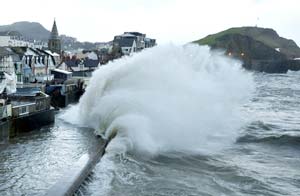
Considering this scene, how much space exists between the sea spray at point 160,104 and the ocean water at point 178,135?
49 mm

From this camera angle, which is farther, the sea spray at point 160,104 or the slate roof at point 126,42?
the slate roof at point 126,42

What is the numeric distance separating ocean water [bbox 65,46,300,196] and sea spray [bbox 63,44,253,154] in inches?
1.9

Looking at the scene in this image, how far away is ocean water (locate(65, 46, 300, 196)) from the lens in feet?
44.8

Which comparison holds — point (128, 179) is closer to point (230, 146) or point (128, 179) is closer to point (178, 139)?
point (178, 139)

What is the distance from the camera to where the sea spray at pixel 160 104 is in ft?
62.9

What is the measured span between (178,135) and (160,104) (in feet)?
7.84

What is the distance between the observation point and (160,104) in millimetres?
21703

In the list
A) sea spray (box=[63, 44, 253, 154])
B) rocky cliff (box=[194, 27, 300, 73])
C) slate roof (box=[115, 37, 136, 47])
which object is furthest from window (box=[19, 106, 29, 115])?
rocky cliff (box=[194, 27, 300, 73])

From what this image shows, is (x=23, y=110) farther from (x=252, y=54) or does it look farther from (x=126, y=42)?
(x=252, y=54)

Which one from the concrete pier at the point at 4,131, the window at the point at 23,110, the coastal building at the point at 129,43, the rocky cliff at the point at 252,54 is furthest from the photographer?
the rocky cliff at the point at 252,54

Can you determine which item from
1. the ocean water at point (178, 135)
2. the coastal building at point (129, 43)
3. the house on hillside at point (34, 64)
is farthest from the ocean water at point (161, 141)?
the coastal building at point (129, 43)

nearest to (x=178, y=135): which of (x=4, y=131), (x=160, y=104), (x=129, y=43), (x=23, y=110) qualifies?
(x=160, y=104)

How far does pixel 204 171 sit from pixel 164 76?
9.34 meters

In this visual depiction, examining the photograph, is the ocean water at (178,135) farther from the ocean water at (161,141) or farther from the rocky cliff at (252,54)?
the rocky cliff at (252,54)
